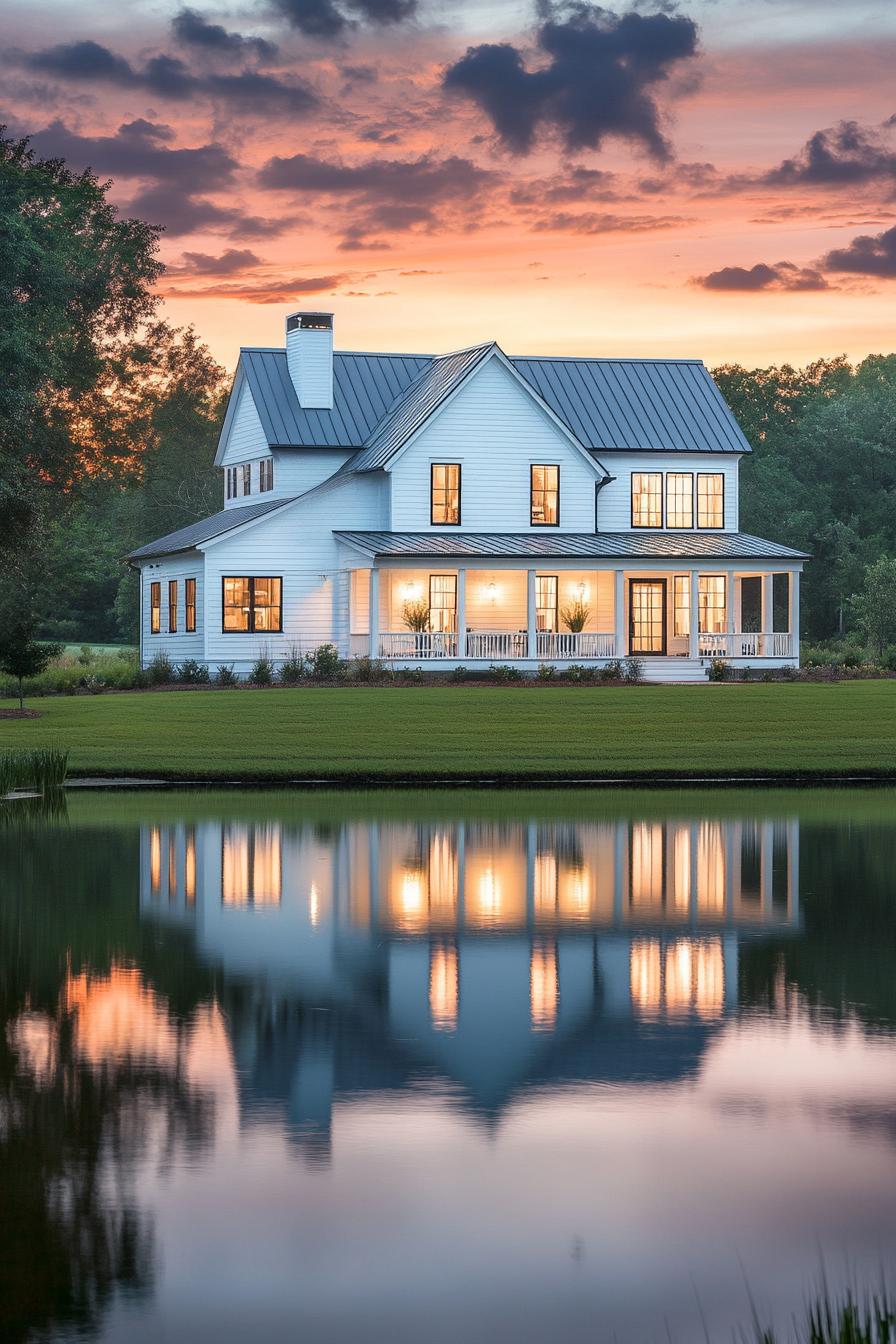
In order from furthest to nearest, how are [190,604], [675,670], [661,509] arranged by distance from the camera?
[661,509], [190,604], [675,670]

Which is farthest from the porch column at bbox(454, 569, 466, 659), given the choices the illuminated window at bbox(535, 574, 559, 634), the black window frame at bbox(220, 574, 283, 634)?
the black window frame at bbox(220, 574, 283, 634)

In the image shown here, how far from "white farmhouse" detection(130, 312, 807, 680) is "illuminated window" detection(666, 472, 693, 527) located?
0.04 meters

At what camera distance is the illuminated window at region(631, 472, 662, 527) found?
59.0 metres

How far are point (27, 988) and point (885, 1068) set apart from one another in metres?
5.93

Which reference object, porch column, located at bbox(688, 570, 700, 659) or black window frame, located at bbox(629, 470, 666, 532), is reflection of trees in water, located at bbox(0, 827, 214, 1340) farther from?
black window frame, located at bbox(629, 470, 666, 532)

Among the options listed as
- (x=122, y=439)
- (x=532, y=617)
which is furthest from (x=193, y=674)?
(x=122, y=439)

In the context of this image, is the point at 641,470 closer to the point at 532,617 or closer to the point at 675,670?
the point at 675,670

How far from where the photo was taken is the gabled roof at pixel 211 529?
54625 millimetres

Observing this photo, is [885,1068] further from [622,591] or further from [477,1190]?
[622,591]

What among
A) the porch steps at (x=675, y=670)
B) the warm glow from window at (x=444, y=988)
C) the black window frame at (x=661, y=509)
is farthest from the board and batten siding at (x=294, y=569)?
the warm glow from window at (x=444, y=988)

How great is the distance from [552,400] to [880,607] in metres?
14.9

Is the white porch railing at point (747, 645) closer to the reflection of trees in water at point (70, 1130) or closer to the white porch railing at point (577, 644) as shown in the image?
the white porch railing at point (577, 644)

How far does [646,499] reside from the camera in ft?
194

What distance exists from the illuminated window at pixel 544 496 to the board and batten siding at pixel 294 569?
4543 millimetres
